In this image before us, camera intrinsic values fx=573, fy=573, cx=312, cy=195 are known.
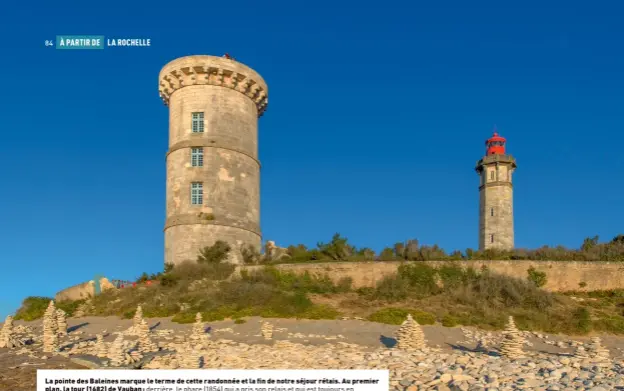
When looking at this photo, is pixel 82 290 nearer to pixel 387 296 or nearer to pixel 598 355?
pixel 387 296

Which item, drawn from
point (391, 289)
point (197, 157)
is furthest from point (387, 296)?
point (197, 157)

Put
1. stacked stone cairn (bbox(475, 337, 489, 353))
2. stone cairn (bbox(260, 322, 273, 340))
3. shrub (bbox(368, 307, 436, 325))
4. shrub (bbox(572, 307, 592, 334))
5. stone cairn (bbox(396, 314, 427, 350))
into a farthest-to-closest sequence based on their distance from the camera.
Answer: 1. shrub (bbox(368, 307, 436, 325))
2. shrub (bbox(572, 307, 592, 334))
3. stone cairn (bbox(260, 322, 273, 340))
4. stacked stone cairn (bbox(475, 337, 489, 353))
5. stone cairn (bbox(396, 314, 427, 350))

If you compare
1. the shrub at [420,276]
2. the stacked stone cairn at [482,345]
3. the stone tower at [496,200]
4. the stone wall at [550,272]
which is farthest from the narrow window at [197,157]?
the stone tower at [496,200]

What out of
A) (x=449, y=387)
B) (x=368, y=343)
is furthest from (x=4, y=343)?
(x=449, y=387)

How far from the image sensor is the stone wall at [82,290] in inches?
1179

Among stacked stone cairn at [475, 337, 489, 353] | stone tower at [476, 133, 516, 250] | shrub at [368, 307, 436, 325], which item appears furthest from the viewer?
stone tower at [476, 133, 516, 250]

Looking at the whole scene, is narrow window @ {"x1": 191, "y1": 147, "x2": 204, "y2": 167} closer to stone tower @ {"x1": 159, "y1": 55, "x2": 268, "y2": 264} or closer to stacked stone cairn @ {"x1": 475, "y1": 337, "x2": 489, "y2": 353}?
stone tower @ {"x1": 159, "y1": 55, "x2": 268, "y2": 264}

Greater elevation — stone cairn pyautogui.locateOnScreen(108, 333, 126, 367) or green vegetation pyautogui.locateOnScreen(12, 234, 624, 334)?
green vegetation pyautogui.locateOnScreen(12, 234, 624, 334)

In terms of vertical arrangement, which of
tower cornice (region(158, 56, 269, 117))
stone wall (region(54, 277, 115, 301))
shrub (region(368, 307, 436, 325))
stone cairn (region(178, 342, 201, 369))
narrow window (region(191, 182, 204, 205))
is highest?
tower cornice (region(158, 56, 269, 117))

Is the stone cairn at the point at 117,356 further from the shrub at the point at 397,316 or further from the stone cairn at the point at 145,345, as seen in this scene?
the shrub at the point at 397,316

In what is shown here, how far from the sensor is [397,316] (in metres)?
21.1

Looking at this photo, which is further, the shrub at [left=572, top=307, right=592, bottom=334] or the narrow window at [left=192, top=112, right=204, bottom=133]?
the narrow window at [left=192, top=112, right=204, bottom=133]

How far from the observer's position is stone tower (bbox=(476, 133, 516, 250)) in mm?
41000

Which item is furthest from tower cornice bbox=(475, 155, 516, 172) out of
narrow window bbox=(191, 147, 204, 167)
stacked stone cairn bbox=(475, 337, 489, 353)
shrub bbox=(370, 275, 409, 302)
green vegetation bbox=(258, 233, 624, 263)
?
stacked stone cairn bbox=(475, 337, 489, 353)
